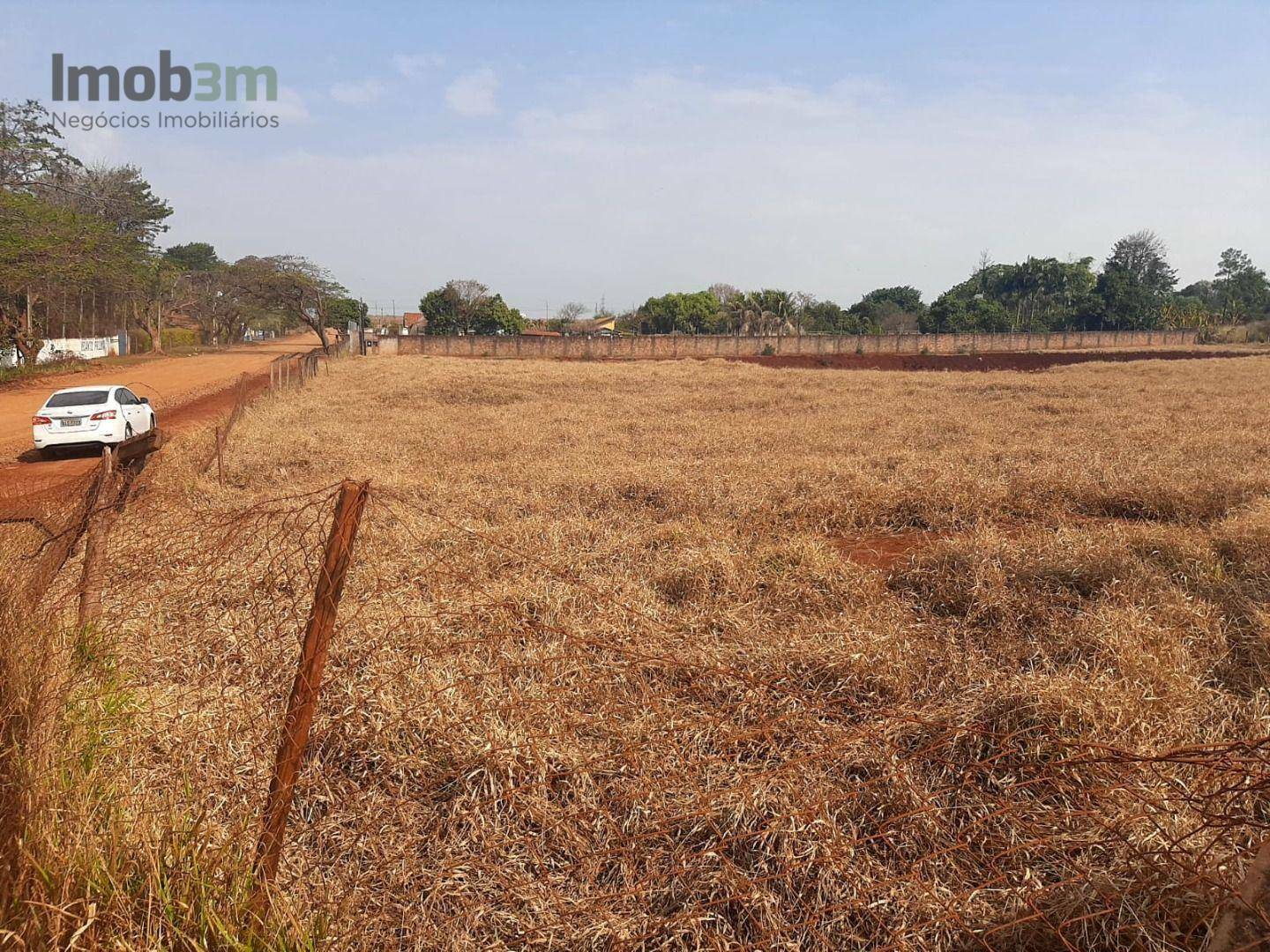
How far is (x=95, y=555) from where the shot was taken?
14.0 ft

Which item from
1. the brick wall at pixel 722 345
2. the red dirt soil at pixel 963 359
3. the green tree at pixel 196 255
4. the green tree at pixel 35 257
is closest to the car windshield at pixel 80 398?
the green tree at pixel 35 257

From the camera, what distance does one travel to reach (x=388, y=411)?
57.7 feet

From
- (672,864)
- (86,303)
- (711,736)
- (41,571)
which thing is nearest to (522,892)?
(672,864)

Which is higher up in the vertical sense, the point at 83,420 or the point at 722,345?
the point at 722,345

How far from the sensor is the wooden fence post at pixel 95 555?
4082 millimetres

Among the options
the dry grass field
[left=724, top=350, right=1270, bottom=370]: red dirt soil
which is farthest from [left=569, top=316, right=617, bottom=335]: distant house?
the dry grass field

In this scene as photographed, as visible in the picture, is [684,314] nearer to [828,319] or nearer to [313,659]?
[828,319]

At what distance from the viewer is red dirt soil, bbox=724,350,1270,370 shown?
49.8 m

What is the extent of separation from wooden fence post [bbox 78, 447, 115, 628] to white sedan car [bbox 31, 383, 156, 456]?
10.8m

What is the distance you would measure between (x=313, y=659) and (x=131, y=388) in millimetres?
30106

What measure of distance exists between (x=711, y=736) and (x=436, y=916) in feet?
4.76

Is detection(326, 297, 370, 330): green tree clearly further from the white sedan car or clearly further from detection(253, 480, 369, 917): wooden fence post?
detection(253, 480, 369, 917): wooden fence post

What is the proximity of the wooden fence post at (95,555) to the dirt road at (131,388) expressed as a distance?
8033 mm

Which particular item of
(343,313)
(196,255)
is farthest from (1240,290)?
(196,255)
